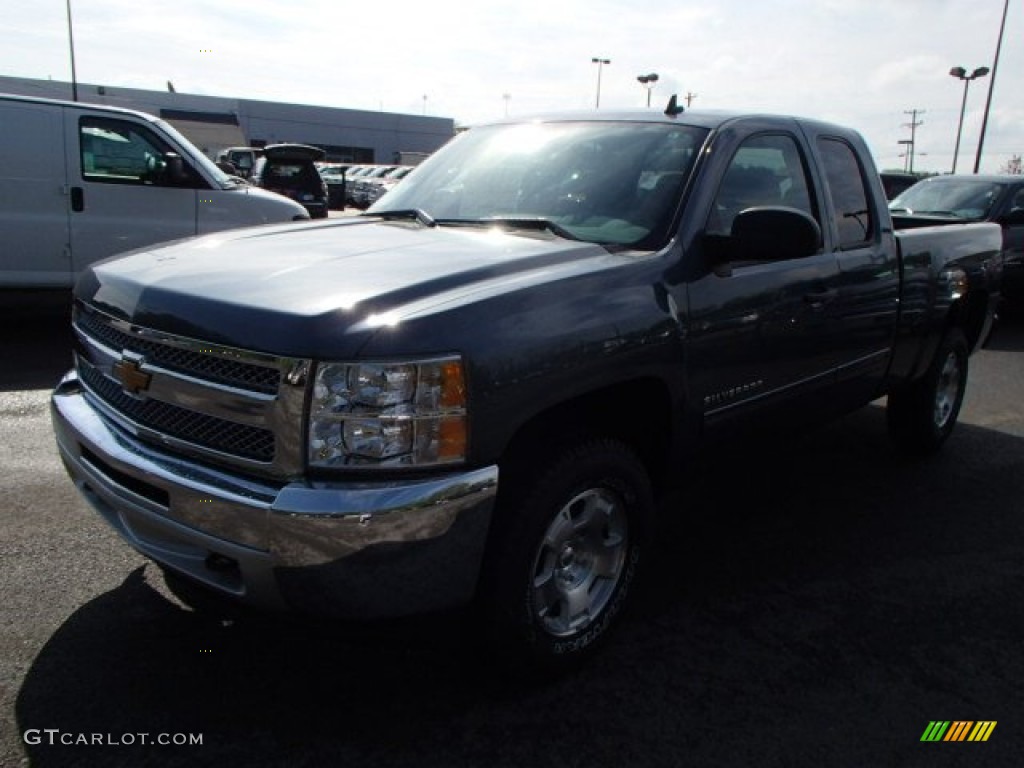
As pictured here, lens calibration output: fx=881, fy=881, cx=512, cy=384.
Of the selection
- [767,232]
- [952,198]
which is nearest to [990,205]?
[952,198]

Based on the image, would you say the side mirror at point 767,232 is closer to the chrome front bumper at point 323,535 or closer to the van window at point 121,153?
the chrome front bumper at point 323,535

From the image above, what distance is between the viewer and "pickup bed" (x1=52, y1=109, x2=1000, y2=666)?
2.35m

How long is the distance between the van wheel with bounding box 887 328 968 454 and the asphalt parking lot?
1133 mm

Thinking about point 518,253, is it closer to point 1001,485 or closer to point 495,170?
point 495,170

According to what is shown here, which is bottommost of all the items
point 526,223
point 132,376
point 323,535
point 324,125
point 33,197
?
point 323,535

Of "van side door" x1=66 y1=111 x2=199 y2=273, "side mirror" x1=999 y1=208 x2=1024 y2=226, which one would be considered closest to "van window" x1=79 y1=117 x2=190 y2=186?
"van side door" x1=66 y1=111 x2=199 y2=273

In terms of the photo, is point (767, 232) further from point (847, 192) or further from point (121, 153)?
point (121, 153)

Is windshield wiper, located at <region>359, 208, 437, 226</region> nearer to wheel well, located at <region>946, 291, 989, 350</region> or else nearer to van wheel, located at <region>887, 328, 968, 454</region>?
van wheel, located at <region>887, 328, 968, 454</region>

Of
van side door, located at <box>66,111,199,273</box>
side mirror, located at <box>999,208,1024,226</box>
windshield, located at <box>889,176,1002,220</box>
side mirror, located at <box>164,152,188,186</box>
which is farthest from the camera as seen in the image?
windshield, located at <box>889,176,1002,220</box>

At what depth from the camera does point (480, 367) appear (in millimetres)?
2441

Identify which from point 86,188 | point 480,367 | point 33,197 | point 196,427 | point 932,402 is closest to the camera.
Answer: point 480,367

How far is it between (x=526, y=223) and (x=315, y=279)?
42.3 inches

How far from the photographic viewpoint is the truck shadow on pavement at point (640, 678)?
2619 millimetres

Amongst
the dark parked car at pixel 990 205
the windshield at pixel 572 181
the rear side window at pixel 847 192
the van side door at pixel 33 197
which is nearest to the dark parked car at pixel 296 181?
the van side door at pixel 33 197
